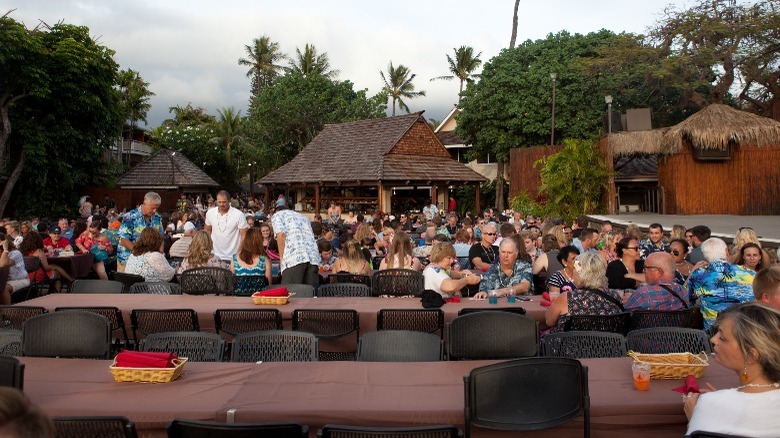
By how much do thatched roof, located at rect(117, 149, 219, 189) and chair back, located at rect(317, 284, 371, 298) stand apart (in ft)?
108

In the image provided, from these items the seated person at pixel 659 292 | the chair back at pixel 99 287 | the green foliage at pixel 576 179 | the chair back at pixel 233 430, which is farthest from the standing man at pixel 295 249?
the green foliage at pixel 576 179

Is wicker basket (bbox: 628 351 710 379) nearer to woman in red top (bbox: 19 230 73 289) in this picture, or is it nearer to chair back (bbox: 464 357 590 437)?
chair back (bbox: 464 357 590 437)

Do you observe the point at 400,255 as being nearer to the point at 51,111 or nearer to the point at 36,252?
the point at 36,252

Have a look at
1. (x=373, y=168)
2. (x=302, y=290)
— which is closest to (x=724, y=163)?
(x=373, y=168)

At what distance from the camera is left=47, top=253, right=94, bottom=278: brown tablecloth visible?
9.85m

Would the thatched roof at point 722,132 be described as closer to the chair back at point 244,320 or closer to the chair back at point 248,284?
the chair back at point 248,284

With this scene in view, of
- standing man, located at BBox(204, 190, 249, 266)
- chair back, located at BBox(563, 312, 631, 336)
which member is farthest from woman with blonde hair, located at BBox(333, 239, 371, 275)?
chair back, located at BBox(563, 312, 631, 336)

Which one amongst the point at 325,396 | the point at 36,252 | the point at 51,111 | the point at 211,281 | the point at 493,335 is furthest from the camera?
the point at 51,111

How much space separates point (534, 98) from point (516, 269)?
88.9 ft

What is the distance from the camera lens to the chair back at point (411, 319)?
17.9 feet

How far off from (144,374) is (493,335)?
7.52 feet

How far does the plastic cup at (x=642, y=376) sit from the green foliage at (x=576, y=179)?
2003 centimetres

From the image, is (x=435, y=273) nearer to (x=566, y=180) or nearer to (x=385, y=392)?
(x=385, y=392)

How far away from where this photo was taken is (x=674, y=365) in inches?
137
